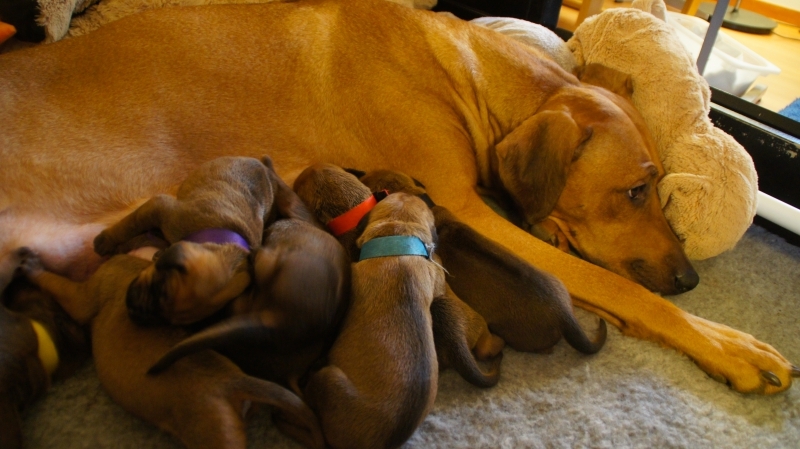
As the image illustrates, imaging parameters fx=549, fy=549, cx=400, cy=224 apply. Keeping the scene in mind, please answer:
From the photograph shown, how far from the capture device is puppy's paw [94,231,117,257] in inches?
62.2

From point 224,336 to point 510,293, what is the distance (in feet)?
2.60

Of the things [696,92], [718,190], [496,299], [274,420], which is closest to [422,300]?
[496,299]

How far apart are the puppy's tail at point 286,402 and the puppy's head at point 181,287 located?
9.0 inches

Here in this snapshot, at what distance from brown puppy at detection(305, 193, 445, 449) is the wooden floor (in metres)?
2.99

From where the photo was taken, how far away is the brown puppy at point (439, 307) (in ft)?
4.79

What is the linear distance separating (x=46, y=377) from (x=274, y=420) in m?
0.59

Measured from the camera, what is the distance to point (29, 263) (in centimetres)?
154

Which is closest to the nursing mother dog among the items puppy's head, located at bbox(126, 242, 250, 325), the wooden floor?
puppy's head, located at bbox(126, 242, 250, 325)

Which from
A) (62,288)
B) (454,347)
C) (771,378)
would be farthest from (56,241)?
(771,378)

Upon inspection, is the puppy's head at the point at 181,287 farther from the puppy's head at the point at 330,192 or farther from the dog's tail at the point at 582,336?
the dog's tail at the point at 582,336

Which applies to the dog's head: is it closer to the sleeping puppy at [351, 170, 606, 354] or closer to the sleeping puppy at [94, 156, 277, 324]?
the sleeping puppy at [351, 170, 606, 354]

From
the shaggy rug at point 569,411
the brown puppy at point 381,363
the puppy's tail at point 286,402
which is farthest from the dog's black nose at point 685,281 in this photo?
the puppy's tail at point 286,402

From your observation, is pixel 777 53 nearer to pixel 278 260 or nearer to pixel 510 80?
pixel 510 80

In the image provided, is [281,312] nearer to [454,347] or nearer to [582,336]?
[454,347]
